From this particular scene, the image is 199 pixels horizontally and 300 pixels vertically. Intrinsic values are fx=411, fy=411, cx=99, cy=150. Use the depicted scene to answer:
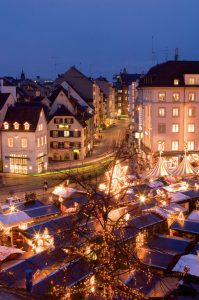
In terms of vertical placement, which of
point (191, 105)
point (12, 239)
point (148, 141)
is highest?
point (191, 105)

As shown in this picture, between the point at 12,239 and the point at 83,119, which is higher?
the point at 83,119

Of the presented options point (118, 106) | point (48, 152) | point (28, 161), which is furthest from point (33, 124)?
point (118, 106)

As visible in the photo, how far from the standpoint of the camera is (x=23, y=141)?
136ft

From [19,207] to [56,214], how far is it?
2.35m

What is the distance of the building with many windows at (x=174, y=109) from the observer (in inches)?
1646

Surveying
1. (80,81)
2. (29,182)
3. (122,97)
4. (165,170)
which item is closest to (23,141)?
(29,182)

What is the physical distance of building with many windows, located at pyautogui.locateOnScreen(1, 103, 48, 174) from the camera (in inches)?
1613

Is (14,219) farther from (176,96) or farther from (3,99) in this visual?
(176,96)

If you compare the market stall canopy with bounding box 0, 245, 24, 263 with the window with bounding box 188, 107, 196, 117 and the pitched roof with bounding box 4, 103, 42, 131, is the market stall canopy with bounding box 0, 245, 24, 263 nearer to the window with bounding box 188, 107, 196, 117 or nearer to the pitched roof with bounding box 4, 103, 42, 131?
the pitched roof with bounding box 4, 103, 42, 131

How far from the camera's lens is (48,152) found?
156 feet

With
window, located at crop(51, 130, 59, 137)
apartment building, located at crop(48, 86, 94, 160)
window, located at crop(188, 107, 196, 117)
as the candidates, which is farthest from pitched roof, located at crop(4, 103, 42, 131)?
window, located at crop(188, 107, 196, 117)

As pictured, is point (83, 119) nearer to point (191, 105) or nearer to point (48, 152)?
point (48, 152)

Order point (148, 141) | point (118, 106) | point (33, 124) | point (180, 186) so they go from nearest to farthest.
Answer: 1. point (180, 186)
2. point (33, 124)
3. point (148, 141)
4. point (118, 106)

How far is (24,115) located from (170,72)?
15.7m
